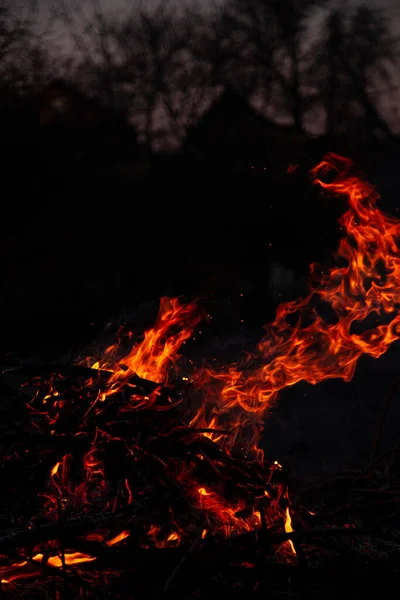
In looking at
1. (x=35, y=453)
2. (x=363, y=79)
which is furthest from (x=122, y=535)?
(x=363, y=79)

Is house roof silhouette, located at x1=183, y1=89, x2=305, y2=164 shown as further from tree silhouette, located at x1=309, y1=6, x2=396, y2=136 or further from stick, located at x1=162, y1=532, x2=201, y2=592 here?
stick, located at x1=162, y1=532, x2=201, y2=592

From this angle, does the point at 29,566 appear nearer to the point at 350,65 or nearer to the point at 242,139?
the point at 242,139

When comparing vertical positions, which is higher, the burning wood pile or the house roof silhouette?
the burning wood pile

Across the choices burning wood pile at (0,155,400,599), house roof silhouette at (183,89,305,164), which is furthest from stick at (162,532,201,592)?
house roof silhouette at (183,89,305,164)

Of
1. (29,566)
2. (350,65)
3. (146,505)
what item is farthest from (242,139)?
(29,566)

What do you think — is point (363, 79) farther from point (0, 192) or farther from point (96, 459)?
point (96, 459)

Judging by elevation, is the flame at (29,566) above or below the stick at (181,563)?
below

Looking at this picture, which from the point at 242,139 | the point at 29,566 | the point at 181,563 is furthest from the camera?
the point at 242,139

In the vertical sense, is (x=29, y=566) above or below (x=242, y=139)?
above

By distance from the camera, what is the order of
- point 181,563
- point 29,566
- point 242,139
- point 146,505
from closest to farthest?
1. point 181,563
2. point 29,566
3. point 146,505
4. point 242,139

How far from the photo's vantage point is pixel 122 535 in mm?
→ 3189

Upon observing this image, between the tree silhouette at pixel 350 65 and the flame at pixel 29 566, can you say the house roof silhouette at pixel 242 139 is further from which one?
the flame at pixel 29 566

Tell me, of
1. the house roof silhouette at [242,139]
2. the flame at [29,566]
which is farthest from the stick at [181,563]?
the house roof silhouette at [242,139]

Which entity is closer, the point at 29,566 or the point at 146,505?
the point at 29,566
